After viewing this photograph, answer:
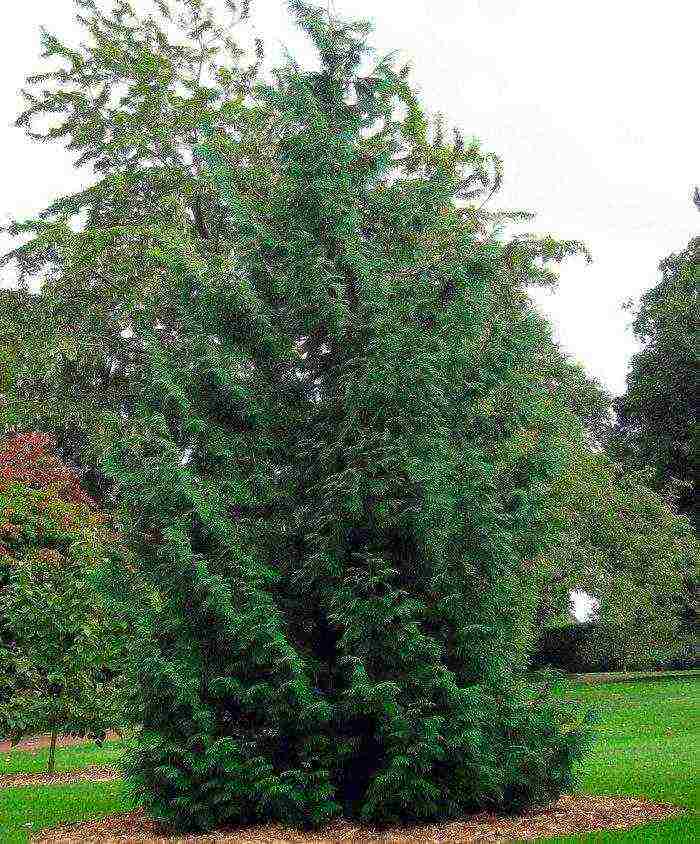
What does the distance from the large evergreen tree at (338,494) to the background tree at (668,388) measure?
A: 27343 millimetres

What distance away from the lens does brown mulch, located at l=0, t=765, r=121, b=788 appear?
14442 mm

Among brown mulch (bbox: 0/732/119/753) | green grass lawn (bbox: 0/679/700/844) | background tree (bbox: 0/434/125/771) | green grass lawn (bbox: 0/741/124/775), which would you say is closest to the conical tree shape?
green grass lawn (bbox: 0/679/700/844)

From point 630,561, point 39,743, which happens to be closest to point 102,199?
point 39,743

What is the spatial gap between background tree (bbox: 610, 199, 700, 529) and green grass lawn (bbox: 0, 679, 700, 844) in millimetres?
13286

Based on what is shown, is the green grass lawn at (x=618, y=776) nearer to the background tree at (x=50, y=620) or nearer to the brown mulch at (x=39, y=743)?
the brown mulch at (x=39, y=743)

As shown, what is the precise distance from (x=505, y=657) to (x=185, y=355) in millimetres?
4169

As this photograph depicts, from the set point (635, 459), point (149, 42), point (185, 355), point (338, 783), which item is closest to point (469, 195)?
point (149, 42)

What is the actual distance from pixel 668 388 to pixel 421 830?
3085cm

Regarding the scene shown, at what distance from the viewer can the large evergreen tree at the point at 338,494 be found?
9.14 metres

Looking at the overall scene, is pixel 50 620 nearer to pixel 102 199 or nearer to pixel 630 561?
pixel 102 199

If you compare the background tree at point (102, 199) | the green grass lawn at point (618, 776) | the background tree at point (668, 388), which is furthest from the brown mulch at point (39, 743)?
the background tree at point (668, 388)

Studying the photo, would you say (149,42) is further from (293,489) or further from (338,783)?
(338,783)

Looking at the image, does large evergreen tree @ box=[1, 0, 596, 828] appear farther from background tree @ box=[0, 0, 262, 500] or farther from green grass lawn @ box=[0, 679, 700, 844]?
background tree @ box=[0, 0, 262, 500]

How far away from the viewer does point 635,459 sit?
38.9m
